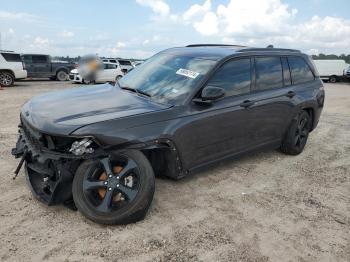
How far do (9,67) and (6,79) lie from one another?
0.63 m

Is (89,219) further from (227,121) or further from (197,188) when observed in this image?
(227,121)

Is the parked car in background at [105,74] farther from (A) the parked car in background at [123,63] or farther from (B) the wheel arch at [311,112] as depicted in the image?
(B) the wheel arch at [311,112]

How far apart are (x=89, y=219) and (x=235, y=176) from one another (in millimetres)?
2248

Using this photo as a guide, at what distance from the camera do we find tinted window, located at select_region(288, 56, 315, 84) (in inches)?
234

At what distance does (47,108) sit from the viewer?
396 centimetres

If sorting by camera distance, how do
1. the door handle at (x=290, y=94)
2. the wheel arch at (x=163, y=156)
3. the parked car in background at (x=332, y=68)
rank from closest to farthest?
the wheel arch at (x=163, y=156) < the door handle at (x=290, y=94) < the parked car in background at (x=332, y=68)

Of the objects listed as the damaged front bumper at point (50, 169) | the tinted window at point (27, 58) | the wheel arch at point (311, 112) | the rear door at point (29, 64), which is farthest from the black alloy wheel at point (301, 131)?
the tinted window at point (27, 58)

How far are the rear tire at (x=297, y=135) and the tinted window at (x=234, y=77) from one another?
1.42 meters

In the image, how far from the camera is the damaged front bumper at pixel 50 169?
11.5 feet

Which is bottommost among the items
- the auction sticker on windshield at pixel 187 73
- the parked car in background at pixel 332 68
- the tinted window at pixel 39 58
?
the parked car in background at pixel 332 68

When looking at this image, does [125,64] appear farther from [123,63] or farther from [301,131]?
[301,131]

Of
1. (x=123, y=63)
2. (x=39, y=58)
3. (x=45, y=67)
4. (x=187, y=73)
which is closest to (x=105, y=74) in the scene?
(x=123, y=63)

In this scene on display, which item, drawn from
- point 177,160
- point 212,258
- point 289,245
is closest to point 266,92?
point 177,160

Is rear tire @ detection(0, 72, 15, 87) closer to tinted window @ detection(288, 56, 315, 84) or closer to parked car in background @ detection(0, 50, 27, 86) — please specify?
parked car in background @ detection(0, 50, 27, 86)
